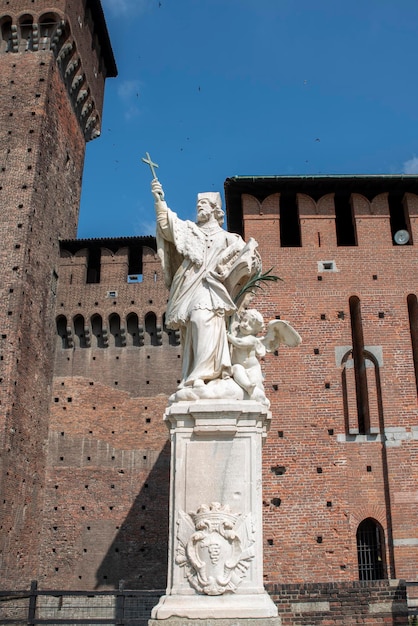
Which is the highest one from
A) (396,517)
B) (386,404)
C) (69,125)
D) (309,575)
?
(69,125)

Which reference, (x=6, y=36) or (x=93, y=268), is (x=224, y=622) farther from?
(x=6, y=36)

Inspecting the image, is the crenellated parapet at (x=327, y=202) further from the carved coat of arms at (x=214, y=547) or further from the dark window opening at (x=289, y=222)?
the carved coat of arms at (x=214, y=547)

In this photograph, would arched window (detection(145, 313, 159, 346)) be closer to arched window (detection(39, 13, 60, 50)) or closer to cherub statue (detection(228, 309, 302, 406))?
arched window (detection(39, 13, 60, 50))

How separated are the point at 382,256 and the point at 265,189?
333cm

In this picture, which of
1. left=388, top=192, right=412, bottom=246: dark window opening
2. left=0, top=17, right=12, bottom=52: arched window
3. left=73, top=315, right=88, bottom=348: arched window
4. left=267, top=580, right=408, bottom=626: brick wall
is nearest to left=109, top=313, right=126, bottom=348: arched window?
left=73, top=315, right=88, bottom=348: arched window

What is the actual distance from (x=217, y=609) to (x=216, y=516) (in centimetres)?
49

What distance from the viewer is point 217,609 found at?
12.3 feet

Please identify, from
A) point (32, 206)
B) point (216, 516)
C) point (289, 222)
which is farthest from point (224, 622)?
point (32, 206)

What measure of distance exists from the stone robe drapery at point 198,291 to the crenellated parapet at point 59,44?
22276 millimetres

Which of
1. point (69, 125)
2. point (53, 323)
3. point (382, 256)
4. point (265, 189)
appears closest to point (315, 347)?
point (382, 256)

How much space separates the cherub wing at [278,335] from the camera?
15.9 ft

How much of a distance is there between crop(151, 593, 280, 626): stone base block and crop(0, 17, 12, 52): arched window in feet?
82.1

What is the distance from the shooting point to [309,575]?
45.4 ft

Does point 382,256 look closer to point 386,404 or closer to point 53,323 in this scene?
point 386,404
